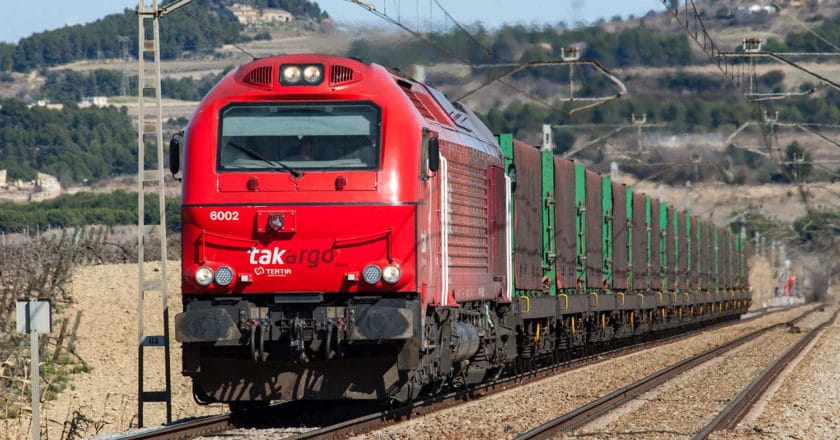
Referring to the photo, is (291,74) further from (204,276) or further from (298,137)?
(204,276)

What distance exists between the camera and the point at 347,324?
13.4 meters

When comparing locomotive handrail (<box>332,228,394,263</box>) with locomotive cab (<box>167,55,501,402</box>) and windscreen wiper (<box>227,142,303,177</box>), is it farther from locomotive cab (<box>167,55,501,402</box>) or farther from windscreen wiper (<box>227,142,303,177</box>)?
windscreen wiper (<box>227,142,303,177</box>)

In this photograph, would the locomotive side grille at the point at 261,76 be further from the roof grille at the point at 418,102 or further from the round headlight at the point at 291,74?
the roof grille at the point at 418,102

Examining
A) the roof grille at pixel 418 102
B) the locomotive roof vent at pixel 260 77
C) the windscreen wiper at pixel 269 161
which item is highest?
the locomotive roof vent at pixel 260 77

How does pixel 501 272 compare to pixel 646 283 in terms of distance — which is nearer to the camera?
pixel 501 272

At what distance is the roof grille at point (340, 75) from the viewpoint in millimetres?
14092

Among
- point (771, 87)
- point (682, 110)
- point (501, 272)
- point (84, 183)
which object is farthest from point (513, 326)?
point (84, 183)

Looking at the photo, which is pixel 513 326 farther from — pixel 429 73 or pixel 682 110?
pixel 682 110

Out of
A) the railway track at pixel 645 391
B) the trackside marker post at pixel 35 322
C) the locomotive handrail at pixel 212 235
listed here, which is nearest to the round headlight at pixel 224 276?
the locomotive handrail at pixel 212 235

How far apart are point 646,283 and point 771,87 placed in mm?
38141

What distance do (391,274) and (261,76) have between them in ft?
8.23

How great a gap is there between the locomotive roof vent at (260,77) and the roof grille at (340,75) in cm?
62

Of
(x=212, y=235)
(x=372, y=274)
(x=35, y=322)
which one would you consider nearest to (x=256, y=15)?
(x=35, y=322)

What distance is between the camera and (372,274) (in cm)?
1348
